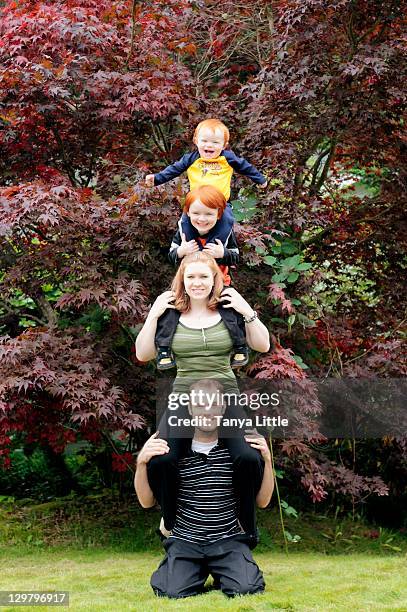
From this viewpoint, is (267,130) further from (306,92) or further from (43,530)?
(43,530)

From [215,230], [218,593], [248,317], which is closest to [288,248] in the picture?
[215,230]

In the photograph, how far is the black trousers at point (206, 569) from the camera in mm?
4348

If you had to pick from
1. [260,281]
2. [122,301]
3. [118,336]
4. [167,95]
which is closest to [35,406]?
[118,336]

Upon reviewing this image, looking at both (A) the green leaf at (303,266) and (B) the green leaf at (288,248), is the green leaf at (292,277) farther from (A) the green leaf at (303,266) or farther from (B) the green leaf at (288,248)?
(B) the green leaf at (288,248)

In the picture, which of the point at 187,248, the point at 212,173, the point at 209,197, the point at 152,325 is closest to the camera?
the point at 152,325

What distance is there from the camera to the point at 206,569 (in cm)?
451

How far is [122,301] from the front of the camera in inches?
222

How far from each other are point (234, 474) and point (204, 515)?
0.89 feet

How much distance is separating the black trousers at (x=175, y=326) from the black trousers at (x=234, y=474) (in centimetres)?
38

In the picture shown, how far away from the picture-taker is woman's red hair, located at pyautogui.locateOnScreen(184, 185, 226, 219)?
15.0 feet

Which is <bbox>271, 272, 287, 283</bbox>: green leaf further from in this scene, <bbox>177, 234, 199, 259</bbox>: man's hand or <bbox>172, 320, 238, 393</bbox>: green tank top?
<bbox>172, 320, 238, 393</bbox>: green tank top

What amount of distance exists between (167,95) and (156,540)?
368 cm

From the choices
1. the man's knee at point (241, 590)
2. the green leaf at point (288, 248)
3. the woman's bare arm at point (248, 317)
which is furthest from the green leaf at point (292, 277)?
the man's knee at point (241, 590)

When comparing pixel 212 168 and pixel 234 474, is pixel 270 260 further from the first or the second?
pixel 234 474
